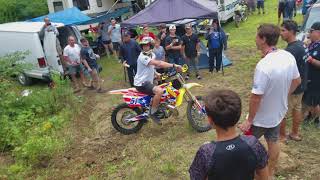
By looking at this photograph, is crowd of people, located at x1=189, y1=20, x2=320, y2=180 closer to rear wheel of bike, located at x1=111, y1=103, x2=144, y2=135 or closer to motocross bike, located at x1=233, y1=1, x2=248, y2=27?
rear wheel of bike, located at x1=111, y1=103, x2=144, y2=135

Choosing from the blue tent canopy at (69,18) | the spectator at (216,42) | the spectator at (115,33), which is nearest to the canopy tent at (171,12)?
the spectator at (216,42)

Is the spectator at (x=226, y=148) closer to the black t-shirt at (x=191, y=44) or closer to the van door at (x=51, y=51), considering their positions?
the black t-shirt at (x=191, y=44)

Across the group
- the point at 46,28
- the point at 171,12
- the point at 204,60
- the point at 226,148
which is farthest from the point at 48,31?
the point at 226,148

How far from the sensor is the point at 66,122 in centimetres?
872

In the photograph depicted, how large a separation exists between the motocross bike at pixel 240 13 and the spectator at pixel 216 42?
318 inches

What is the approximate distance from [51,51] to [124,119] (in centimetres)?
508

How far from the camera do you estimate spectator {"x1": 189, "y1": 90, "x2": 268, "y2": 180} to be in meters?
2.57

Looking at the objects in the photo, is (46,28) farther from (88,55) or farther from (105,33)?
(105,33)

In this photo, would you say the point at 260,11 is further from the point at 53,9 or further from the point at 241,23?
the point at 53,9

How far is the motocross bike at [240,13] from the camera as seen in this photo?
1908cm

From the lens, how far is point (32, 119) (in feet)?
29.9

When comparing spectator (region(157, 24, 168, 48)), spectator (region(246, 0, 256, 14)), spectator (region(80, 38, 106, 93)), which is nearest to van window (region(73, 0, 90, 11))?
spectator (region(246, 0, 256, 14))

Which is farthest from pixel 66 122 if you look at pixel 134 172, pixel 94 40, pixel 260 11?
pixel 260 11

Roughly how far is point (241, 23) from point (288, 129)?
13697 millimetres
